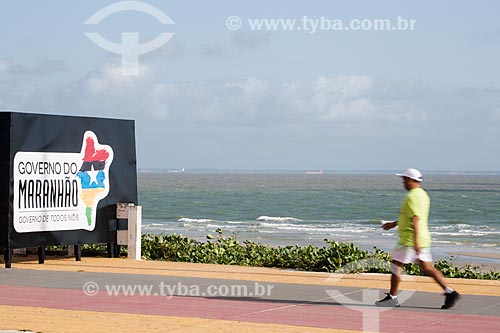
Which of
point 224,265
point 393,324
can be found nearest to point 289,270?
point 224,265

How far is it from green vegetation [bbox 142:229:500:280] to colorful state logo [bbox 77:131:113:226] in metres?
1.89

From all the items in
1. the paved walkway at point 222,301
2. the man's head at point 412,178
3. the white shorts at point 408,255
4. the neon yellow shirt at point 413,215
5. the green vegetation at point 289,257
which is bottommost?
the paved walkway at point 222,301

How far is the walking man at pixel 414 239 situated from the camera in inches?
501

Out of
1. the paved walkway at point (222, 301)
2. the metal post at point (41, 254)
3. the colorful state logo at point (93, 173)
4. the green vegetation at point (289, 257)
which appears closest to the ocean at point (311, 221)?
the green vegetation at point (289, 257)

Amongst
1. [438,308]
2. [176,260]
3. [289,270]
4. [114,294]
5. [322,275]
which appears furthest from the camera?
[176,260]

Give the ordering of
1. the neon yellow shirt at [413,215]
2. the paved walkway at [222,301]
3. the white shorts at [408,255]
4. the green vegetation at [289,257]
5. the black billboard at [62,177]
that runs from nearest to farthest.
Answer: the paved walkway at [222,301] → the neon yellow shirt at [413,215] → the white shorts at [408,255] → the black billboard at [62,177] → the green vegetation at [289,257]

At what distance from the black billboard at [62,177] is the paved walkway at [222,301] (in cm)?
88

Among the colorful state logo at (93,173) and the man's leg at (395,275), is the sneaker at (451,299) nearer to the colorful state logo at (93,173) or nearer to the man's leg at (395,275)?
the man's leg at (395,275)

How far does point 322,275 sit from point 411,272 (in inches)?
72.1

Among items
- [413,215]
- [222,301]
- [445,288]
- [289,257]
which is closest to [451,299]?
[445,288]

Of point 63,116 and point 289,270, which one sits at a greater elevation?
point 63,116

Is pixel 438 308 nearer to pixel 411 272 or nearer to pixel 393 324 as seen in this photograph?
pixel 393 324

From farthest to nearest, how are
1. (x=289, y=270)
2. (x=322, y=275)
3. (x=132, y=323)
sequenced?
1. (x=289, y=270)
2. (x=322, y=275)
3. (x=132, y=323)

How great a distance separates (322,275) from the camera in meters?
17.0
